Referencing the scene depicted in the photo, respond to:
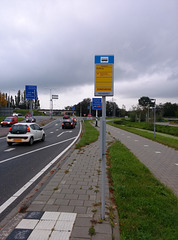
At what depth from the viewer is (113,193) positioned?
427 cm

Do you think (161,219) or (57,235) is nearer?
(57,235)

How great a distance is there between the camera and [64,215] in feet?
10.7

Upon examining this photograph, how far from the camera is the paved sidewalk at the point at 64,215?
9.03ft

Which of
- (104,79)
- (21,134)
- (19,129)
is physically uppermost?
(104,79)

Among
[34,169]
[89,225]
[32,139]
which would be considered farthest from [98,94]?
[32,139]

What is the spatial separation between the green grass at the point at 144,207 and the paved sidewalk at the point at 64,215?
22 cm

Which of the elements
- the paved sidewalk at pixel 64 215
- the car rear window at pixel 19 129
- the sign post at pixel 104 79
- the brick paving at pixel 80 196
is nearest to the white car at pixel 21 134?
the car rear window at pixel 19 129

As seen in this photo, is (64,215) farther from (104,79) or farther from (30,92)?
(30,92)

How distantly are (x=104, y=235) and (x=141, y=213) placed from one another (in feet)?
3.03

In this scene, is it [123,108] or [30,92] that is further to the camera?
[123,108]

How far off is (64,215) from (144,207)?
1.51 meters

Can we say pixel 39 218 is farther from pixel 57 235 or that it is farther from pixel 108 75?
pixel 108 75

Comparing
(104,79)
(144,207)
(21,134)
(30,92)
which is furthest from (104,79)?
(30,92)

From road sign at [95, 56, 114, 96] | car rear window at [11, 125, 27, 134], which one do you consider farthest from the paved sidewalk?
car rear window at [11, 125, 27, 134]
